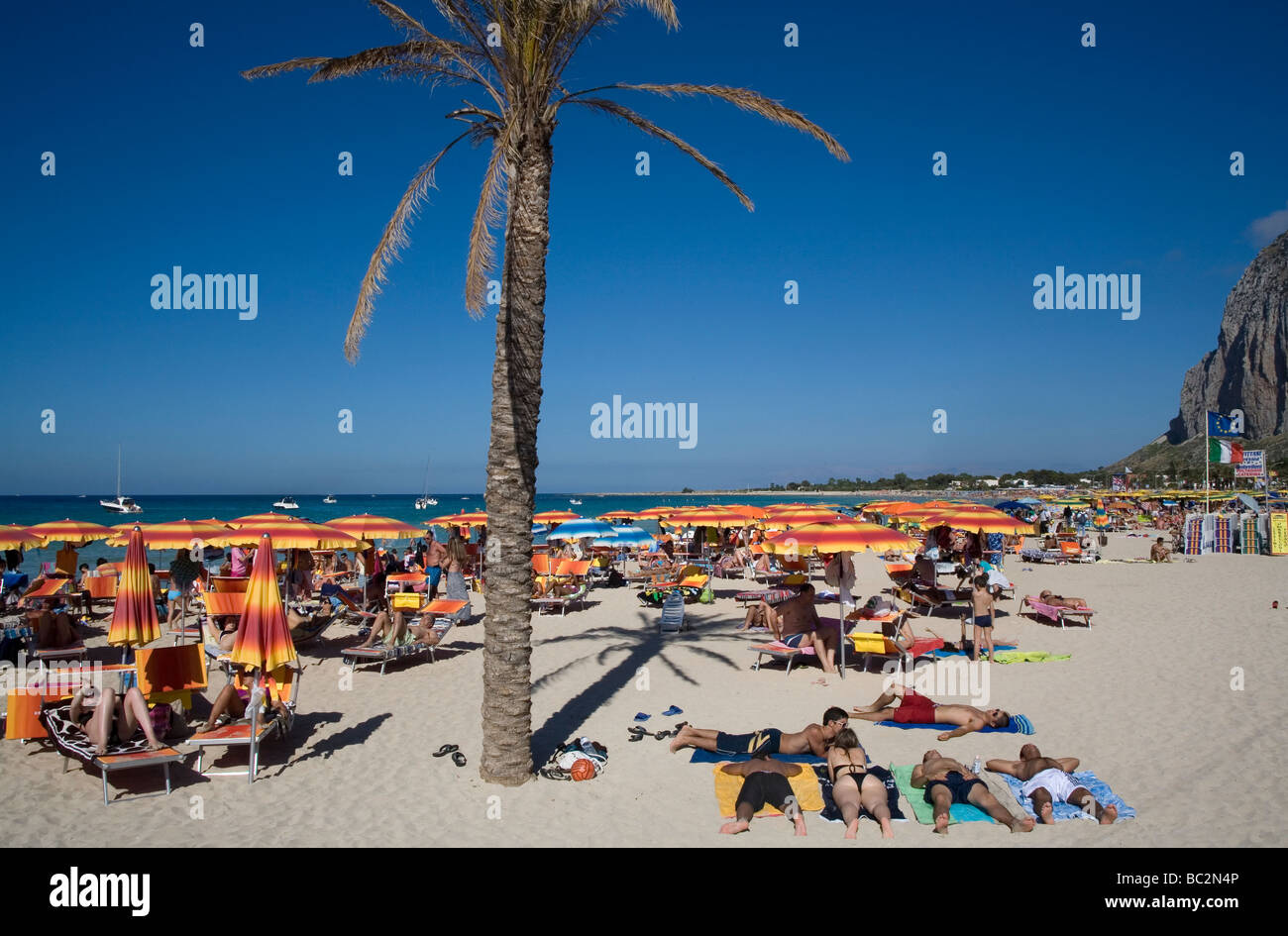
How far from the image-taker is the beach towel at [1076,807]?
4.91 meters

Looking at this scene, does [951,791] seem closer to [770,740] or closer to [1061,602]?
[770,740]

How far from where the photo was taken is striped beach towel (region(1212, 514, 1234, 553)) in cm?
2569

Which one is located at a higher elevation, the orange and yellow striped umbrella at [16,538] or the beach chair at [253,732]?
the orange and yellow striped umbrella at [16,538]

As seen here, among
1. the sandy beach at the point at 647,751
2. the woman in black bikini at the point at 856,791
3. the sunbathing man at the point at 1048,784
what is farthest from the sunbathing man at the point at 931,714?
the woman in black bikini at the point at 856,791

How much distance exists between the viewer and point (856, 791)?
195 inches

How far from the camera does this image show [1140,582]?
57.4 feet

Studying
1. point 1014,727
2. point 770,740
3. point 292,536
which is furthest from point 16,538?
point 1014,727

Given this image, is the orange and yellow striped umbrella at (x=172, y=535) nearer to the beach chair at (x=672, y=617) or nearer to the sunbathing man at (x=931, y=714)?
the beach chair at (x=672, y=617)

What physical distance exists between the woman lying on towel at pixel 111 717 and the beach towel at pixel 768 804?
4256mm

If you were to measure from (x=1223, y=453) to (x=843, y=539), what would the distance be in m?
28.1

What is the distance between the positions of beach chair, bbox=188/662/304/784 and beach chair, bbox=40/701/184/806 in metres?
0.25
